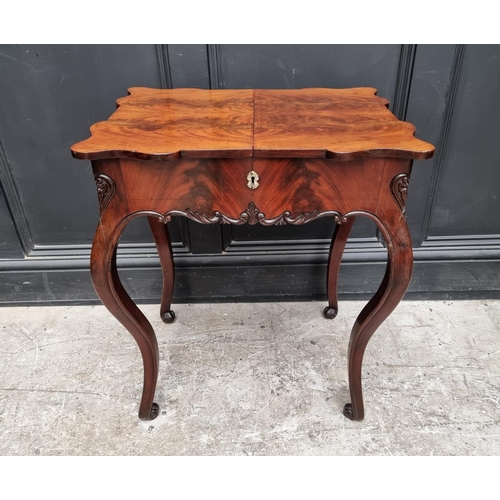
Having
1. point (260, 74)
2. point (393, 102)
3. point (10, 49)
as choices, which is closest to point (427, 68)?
point (393, 102)

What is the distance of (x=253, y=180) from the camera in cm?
83

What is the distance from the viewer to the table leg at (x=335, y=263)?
51.4 inches

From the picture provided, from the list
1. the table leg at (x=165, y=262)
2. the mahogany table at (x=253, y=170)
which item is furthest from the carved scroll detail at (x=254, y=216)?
the table leg at (x=165, y=262)

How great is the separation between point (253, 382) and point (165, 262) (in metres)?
0.47

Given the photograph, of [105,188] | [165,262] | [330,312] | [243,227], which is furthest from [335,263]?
[105,188]

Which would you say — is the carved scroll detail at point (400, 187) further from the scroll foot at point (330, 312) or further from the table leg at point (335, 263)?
the scroll foot at point (330, 312)

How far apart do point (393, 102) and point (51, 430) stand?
1.36 meters

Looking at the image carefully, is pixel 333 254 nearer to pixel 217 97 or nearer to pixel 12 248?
pixel 217 97

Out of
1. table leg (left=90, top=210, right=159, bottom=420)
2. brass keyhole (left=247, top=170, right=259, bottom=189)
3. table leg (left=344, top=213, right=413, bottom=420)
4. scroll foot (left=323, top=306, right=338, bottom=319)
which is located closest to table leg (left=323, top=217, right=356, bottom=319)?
scroll foot (left=323, top=306, right=338, bottom=319)

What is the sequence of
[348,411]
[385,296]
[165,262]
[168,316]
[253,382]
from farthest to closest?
[168,316], [165,262], [253,382], [348,411], [385,296]

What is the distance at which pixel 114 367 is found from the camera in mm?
1303

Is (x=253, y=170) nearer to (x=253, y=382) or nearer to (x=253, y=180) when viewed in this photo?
(x=253, y=180)

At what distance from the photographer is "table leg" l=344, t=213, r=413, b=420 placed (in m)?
0.88

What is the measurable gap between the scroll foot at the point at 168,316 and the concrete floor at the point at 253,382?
3cm
